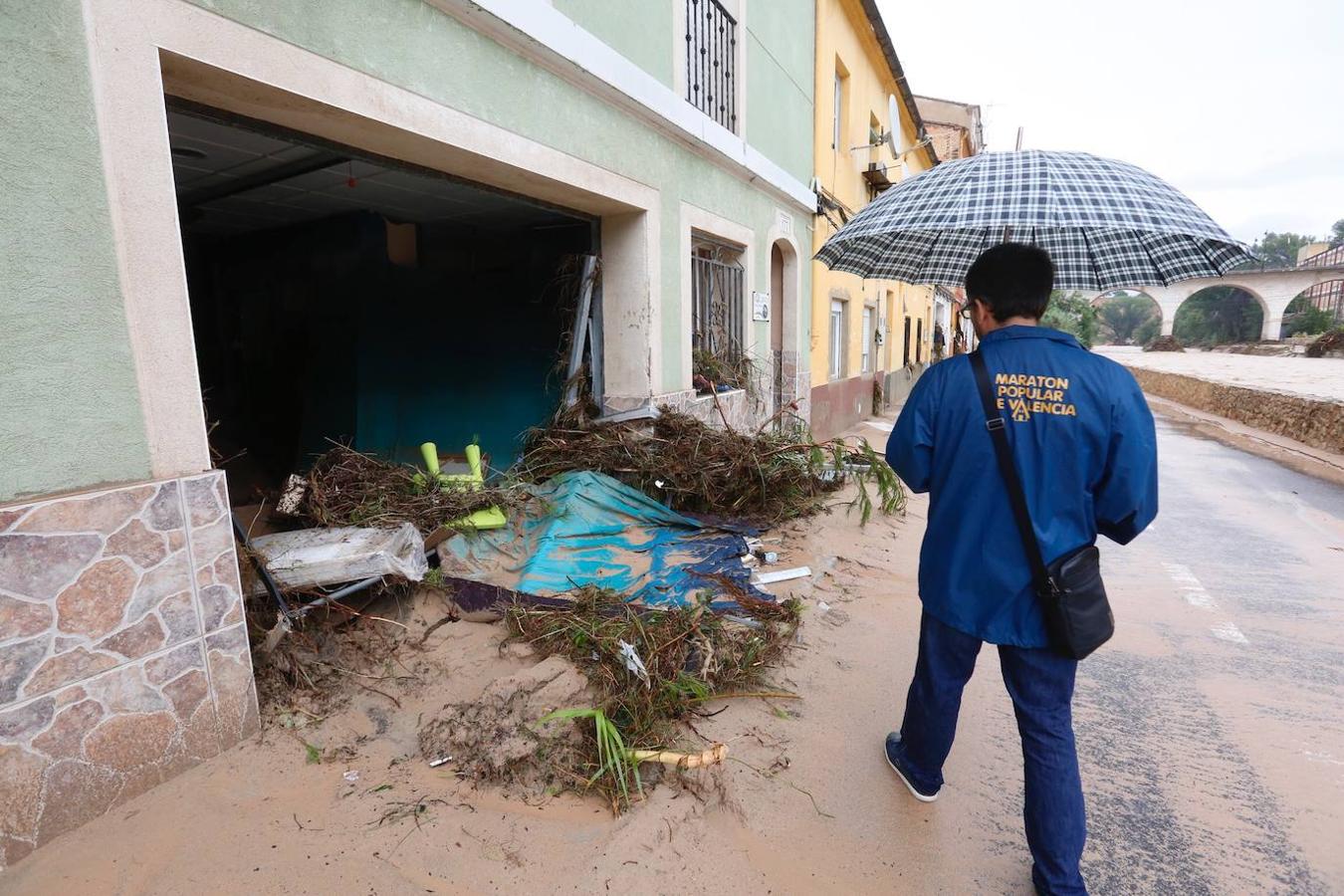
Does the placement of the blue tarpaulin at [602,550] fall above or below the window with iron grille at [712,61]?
below

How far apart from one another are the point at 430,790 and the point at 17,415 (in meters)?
1.61

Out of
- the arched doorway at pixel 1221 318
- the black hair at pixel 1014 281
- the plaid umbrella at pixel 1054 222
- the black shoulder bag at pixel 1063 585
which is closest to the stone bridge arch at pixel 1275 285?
the arched doorway at pixel 1221 318

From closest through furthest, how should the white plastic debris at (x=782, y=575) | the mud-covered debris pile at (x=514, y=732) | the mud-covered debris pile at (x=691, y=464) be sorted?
the mud-covered debris pile at (x=514, y=732) → the white plastic debris at (x=782, y=575) → the mud-covered debris pile at (x=691, y=464)

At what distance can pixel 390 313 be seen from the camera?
641cm

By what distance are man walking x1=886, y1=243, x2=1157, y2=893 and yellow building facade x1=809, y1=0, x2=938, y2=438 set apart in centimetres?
641

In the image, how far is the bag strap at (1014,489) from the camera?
1.88 meters

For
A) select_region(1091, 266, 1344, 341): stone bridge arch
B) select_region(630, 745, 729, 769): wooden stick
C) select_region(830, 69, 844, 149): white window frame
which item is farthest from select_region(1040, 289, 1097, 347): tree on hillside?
select_region(630, 745, 729, 769): wooden stick

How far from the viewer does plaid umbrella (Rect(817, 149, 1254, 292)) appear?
8.23 feet

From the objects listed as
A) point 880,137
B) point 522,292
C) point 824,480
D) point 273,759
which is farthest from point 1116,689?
point 880,137

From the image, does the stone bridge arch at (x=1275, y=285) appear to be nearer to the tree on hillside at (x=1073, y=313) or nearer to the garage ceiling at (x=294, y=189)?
the tree on hillside at (x=1073, y=313)

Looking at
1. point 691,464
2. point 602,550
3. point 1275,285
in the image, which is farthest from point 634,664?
point 1275,285

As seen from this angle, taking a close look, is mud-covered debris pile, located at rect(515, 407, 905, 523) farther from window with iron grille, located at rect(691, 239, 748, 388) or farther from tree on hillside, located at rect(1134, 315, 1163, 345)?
tree on hillside, located at rect(1134, 315, 1163, 345)

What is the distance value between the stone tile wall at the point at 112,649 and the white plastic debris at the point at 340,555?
56 cm

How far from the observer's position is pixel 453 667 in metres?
2.92
